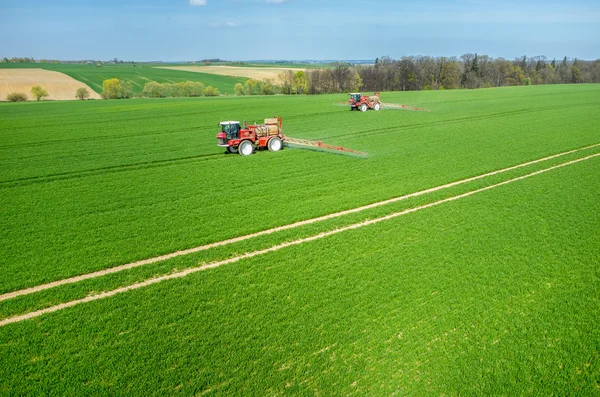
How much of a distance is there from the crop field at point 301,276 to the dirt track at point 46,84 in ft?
259

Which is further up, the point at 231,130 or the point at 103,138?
the point at 231,130

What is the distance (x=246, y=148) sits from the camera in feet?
94.6

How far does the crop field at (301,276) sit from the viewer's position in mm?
9062

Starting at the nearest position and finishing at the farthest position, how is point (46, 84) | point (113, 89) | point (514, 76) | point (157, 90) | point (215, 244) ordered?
point (215, 244)
point (113, 89)
point (157, 90)
point (46, 84)
point (514, 76)

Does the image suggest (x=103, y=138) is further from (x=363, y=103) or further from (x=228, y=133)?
(x=363, y=103)

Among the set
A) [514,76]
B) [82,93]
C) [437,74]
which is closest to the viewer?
[82,93]

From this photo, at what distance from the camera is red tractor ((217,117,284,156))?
93.1ft

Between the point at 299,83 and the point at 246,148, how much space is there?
82505mm

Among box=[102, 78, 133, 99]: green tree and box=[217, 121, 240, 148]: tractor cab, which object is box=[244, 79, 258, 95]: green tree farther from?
box=[217, 121, 240, 148]: tractor cab

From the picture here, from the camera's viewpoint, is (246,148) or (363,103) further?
(363,103)

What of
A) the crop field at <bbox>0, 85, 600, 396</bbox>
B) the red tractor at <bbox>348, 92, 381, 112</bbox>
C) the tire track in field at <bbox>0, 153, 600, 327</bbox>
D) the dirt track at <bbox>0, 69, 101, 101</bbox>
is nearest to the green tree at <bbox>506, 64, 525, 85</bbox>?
the red tractor at <bbox>348, 92, 381, 112</bbox>

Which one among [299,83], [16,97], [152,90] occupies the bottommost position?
[16,97]

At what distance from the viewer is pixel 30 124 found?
4459 cm

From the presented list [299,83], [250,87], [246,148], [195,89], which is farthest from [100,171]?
[299,83]
